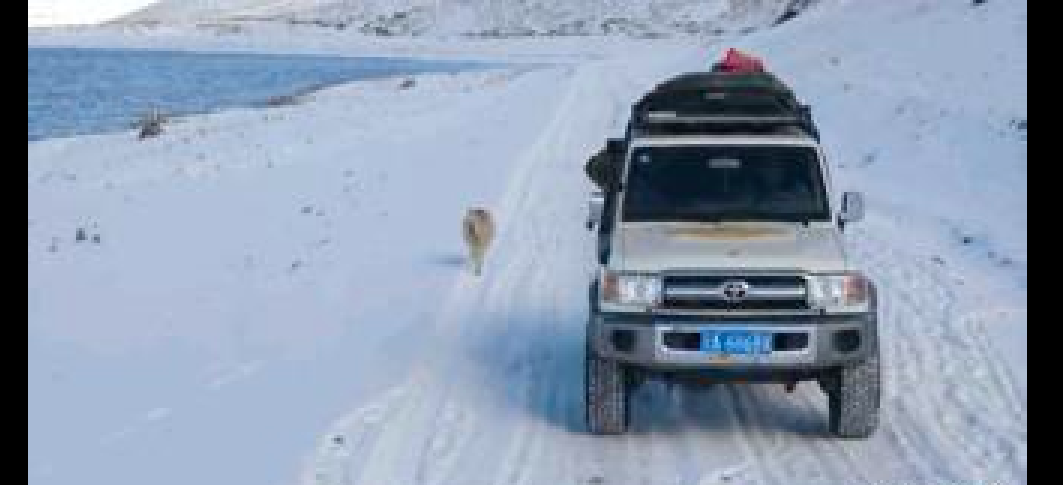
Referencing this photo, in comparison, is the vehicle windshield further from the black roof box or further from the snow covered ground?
the snow covered ground

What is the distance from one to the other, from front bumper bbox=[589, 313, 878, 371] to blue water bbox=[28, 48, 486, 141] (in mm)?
35587

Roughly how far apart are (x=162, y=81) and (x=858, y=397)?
68041 millimetres

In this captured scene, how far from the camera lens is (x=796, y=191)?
9828 millimetres

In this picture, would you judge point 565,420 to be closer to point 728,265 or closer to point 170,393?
point 728,265

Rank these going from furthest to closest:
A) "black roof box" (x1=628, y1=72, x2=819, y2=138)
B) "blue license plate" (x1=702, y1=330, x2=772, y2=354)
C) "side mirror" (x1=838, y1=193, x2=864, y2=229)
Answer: "black roof box" (x1=628, y1=72, x2=819, y2=138), "side mirror" (x1=838, y1=193, x2=864, y2=229), "blue license plate" (x1=702, y1=330, x2=772, y2=354)

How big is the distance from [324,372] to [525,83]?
4688 centimetres

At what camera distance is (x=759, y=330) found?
28.2 ft

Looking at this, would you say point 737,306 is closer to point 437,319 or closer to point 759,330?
point 759,330

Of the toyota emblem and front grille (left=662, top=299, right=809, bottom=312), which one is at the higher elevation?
the toyota emblem

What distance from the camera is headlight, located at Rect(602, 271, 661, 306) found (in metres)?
8.80

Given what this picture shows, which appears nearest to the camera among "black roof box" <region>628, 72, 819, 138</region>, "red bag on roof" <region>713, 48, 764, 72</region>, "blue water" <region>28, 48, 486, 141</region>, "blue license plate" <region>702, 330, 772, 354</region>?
"blue license plate" <region>702, 330, 772, 354</region>

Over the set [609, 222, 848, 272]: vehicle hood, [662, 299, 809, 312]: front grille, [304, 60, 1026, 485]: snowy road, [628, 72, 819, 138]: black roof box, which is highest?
[628, 72, 819, 138]: black roof box

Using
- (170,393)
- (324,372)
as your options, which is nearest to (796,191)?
(324,372)

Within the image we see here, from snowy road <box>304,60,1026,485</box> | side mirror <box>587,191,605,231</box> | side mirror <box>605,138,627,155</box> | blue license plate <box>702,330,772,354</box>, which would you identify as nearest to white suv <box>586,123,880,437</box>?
blue license plate <box>702,330,772,354</box>
